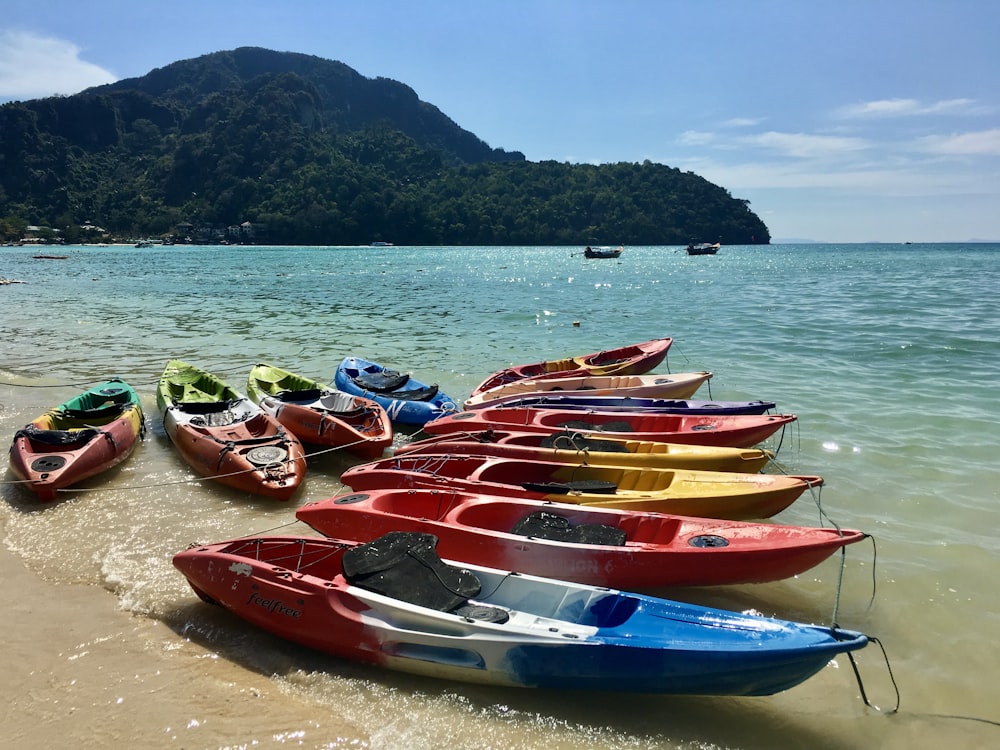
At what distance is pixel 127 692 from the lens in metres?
4.28

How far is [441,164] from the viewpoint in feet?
572

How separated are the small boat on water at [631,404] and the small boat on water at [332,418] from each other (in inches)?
82.5

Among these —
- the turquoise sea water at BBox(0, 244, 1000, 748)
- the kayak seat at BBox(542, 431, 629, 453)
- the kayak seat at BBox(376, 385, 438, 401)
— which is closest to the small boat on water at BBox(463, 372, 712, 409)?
the kayak seat at BBox(376, 385, 438, 401)

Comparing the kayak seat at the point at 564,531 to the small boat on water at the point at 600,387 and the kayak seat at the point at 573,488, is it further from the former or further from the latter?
the small boat on water at the point at 600,387

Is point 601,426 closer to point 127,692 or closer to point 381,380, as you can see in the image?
point 381,380

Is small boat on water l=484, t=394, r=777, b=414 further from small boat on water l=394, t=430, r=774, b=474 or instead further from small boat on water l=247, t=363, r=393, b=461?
small boat on water l=247, t=363, r=393, b=461

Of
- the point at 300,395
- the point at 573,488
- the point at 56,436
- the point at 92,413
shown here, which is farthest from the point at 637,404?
the point at 92,413

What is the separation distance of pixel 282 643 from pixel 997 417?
38.5ft

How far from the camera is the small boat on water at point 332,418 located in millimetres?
9016

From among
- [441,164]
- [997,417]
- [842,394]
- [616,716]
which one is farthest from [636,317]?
[441,164]

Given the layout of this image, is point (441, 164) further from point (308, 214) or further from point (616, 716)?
point (616, 716)

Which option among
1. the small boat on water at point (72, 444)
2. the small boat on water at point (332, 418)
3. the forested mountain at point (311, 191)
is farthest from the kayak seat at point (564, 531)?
the forested mountain at point (311, 191)

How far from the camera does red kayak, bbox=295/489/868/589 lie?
4.93m

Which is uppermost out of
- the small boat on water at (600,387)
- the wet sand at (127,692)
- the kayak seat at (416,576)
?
the small boat on water at (600,387)
